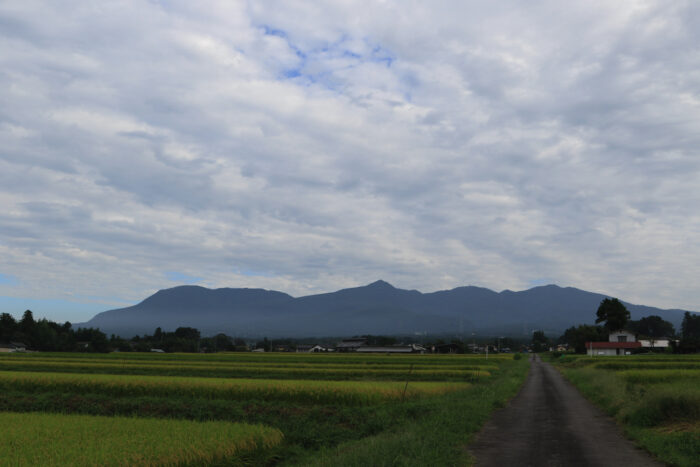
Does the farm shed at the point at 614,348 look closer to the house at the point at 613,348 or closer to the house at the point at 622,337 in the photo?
the house at the point at 613,348

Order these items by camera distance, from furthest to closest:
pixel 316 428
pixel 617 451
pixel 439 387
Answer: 1. pixel 439 387
2. pixel 316 428
3. pixel 617 451

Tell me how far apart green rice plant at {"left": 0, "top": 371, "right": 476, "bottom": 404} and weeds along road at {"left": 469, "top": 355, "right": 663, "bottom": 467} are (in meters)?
6.75

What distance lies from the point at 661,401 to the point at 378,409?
39.6 feet

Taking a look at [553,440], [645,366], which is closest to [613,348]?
[645,366]

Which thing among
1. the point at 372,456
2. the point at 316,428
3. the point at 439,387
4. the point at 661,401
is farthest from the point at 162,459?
the point at 439,387

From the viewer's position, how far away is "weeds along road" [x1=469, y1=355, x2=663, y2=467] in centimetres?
1448

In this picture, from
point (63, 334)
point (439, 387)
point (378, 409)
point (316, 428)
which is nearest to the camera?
point (316, 428)

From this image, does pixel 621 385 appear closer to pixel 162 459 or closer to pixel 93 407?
pixel 162 459

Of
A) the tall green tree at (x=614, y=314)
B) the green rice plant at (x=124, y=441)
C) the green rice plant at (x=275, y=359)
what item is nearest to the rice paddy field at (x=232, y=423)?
the green rice plant at (x=124, y=441)

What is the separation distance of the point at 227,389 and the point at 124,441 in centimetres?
1544

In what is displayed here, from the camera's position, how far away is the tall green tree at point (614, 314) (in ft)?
439

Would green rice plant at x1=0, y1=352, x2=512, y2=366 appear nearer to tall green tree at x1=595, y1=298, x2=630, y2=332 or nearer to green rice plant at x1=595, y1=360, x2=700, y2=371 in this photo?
green rice plant at x1=595, y1=360, x2=700, y2=371

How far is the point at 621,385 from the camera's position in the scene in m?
31.1

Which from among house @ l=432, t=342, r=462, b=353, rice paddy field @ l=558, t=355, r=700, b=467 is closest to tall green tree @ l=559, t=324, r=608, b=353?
house @ l=432, t=342, r=462, b=353
